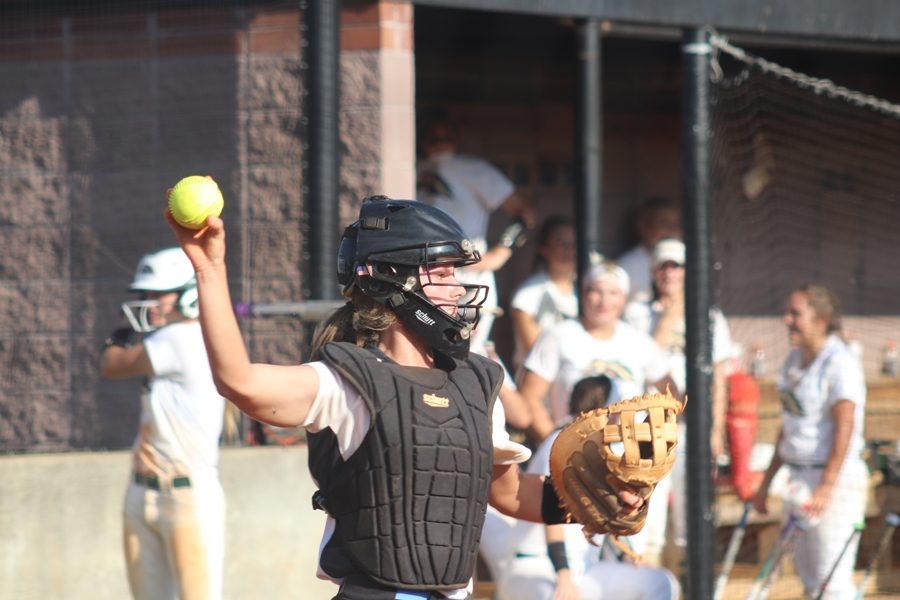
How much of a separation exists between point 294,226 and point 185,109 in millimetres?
783

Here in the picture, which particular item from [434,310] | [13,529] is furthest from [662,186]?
[434,310]

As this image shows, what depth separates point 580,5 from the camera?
7.24 metres

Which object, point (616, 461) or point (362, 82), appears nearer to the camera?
point (616, 461)

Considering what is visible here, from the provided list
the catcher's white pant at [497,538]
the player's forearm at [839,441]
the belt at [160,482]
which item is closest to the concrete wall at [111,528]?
the belt at [160,482]

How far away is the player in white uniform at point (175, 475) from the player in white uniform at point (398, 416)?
7.62 ft

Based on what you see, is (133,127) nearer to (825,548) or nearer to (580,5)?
(580,5)

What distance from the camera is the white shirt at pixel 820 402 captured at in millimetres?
6887

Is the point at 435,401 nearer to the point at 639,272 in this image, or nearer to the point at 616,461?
the point at 616,461

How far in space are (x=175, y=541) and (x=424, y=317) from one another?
260 cm

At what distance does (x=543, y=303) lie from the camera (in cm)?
743

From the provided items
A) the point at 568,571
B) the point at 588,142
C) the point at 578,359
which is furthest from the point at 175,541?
the point at 588,142

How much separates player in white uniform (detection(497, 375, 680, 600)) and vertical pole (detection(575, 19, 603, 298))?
166cm

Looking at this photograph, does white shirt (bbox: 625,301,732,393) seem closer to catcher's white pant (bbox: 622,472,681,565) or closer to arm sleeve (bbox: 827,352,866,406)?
arm sleeve (bbox: 827,352,866,406)

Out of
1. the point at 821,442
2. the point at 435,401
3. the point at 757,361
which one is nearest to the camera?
the point at 435,401
